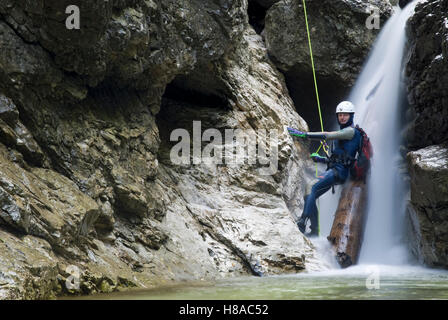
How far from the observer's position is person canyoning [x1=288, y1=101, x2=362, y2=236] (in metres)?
8.88

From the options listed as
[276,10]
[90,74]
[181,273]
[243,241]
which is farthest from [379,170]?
[90,74]

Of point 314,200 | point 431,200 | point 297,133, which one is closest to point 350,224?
point 314,200

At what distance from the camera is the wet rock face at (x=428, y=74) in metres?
7.47

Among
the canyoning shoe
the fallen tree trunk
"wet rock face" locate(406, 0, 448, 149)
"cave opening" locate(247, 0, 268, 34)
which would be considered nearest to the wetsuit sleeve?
the fallen tree trunk

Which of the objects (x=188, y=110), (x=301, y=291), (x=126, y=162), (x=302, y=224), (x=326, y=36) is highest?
(x=326, y=36)

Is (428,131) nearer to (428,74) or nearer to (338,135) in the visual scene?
(428,74)

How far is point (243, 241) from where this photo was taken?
7.36m

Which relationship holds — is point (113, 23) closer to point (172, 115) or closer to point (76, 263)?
point (76, 263)

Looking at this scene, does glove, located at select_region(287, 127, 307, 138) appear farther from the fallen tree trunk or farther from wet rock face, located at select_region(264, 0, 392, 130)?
wet rock face, located at select_region(264, 0, 392, 130)

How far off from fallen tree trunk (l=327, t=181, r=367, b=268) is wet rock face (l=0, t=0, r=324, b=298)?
2.18ft

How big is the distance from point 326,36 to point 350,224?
474cm

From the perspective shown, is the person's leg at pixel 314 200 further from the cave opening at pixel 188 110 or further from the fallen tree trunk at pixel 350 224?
the cave opening at pixel 188 110

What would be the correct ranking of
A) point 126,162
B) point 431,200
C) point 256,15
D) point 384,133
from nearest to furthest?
point 126,162, point 431,200, point 384,133, point 256,15

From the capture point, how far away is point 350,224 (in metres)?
8.38
